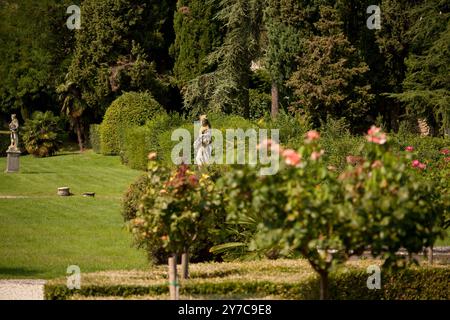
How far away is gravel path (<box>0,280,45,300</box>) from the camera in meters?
11.0

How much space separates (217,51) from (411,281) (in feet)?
94.0

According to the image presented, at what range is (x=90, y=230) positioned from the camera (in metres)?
18.9

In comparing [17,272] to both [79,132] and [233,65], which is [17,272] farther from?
[79,132]

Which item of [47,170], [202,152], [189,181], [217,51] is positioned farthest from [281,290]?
[217,51]

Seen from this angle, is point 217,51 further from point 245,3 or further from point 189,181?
point 189,181

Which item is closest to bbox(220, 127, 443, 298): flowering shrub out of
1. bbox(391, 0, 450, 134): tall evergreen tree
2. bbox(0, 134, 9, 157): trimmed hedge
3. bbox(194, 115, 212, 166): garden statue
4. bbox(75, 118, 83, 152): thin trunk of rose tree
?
bbox(194, 115, 212, 166): garden statue

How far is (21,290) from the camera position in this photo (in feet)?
38.2

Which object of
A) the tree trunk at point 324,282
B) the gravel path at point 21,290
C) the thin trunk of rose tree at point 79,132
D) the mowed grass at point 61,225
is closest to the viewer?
the tree trunk at point 324,282

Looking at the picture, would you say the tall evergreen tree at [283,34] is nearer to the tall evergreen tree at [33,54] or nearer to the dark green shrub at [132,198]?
the tall evergreen tree at [33,54]

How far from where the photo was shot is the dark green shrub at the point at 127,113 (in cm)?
3606

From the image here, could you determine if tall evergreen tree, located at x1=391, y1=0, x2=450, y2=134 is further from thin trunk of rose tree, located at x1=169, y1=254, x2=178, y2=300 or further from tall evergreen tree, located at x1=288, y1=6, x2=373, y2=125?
thin trunk of rose tree, located at x1=169, y1=254, x2=178, y2=300

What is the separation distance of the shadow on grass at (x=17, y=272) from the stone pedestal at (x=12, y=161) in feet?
57.7

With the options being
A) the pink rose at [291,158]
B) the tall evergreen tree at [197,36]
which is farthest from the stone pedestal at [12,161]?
the pink rose at [291,158]

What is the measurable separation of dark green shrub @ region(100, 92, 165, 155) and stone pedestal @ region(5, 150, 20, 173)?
518 centimetres
